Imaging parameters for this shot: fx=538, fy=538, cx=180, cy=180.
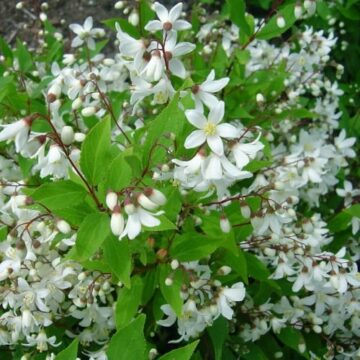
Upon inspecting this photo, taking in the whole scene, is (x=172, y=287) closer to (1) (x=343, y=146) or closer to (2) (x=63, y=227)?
(2) (x=63, y=227)

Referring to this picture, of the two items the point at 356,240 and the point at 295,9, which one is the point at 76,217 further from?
the point at 356,240

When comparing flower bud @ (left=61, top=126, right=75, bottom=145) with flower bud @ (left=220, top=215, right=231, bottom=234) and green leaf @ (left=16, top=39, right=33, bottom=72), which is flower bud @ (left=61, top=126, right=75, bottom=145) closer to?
flower bud @ (left=220, top=215, right=231, bottom=234)

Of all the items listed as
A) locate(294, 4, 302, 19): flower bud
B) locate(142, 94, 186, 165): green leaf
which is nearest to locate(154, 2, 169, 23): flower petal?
locate(142, 94, 186, 165): green leaf

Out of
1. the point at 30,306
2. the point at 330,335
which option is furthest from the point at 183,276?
the point at 330,335

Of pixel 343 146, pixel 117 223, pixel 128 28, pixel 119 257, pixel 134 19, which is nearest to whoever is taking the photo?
pixel 117 223

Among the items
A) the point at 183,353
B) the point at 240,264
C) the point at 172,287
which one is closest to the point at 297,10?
the point at 240,264
